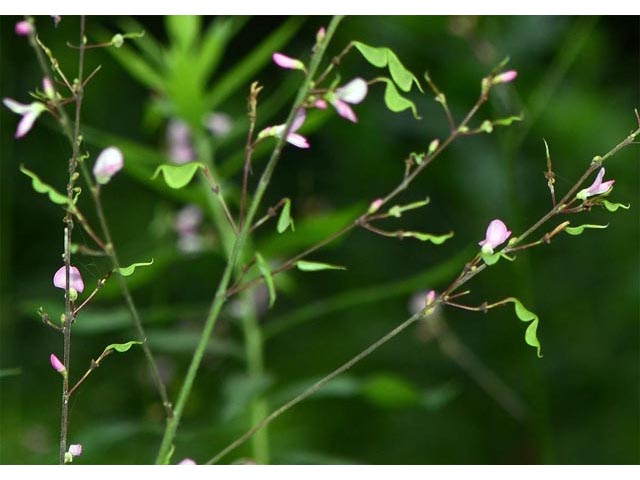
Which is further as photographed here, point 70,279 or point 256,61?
point 256,61

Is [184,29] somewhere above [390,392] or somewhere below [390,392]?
above

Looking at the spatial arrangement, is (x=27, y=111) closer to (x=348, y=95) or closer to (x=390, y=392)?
(x=348, y=95)

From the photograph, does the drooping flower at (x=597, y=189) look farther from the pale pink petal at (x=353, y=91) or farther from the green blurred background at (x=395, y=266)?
the green blurred background at (x=395, y=266)

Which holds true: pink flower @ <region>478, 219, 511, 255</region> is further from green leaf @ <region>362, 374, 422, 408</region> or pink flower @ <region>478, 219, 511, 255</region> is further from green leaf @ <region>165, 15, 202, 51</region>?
green leaf @ <region>165, 15, 202, 51</region>

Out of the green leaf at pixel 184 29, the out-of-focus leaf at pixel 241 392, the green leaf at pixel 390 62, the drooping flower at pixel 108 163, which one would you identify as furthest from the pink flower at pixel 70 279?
the green leaf at pixel 184 29

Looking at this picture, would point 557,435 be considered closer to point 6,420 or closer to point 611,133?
point 611,133

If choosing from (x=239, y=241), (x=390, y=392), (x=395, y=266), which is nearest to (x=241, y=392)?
(x=390, y=392)

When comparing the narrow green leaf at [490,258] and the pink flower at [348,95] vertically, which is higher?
the pink flower at [348,95]
